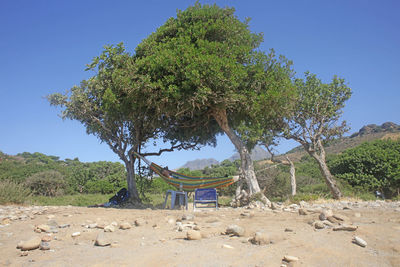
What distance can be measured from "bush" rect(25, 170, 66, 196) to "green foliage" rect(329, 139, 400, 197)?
19.2 m

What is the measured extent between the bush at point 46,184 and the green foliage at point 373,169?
19.2 metres

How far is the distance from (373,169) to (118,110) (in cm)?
1228

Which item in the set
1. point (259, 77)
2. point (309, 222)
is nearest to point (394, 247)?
point (309, 222)

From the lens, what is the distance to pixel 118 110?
915 cm

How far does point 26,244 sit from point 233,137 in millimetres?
6716

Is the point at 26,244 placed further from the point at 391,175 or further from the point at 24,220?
the point at 391,175

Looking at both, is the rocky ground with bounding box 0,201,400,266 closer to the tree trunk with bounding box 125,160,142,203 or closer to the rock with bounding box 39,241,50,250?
the rock with bounding box 39,241,50,250

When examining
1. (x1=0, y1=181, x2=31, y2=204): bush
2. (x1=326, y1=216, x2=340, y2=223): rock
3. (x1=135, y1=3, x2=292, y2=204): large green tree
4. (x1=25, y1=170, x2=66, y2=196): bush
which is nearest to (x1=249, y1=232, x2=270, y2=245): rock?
(x1=326, y1=216, x2=340, y2=223): rock

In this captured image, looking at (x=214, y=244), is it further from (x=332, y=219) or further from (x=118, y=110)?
(x=118, y=110)

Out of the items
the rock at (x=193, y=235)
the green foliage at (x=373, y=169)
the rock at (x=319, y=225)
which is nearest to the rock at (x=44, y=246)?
the rock at (x=193, y=235)

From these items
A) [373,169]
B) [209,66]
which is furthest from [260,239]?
[373,169]

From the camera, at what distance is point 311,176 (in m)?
23.1

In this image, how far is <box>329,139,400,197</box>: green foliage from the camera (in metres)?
12.5

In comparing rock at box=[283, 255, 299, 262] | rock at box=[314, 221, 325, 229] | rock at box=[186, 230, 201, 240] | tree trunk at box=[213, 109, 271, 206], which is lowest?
rock at box=[283, 255, 299, 262]
